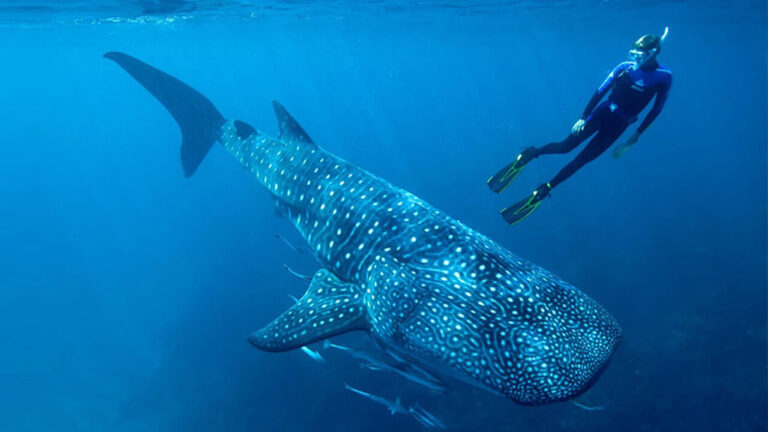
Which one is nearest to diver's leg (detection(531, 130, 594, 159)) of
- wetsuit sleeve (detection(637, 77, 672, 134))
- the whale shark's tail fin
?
wetsuit sleeve (detection(637, 77, 672, 134))

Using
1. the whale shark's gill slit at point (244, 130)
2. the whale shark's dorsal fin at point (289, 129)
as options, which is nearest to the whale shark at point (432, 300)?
→ the whale shark's dorsal fin at point (289, 129)

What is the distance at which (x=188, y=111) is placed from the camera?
10547 mm

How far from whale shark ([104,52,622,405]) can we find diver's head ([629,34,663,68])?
3.68m

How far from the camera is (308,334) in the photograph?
5012 mm

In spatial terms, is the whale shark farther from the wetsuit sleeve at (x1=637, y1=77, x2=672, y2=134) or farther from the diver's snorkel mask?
the diver's snorkel mask

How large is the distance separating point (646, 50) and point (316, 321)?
591 cm

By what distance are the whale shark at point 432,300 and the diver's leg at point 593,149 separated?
2.31 metres

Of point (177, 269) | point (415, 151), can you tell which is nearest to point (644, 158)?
point (415, 151)

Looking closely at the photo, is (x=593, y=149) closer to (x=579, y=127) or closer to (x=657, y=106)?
(x=579, y=127)

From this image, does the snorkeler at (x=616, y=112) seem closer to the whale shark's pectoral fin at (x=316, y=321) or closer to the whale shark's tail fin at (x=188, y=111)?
the whale shark's pectoral fin at (x=316, y=321)

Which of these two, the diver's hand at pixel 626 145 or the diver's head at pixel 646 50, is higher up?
the diver's head at pixel 646 50

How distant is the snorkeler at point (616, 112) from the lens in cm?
Result: 649

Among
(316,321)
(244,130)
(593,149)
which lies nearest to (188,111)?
(244,130)

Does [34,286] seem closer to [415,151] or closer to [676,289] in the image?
[415,151]
